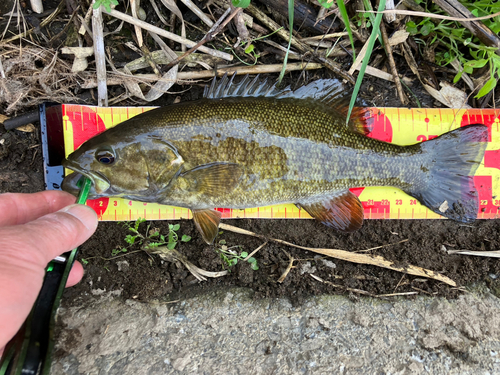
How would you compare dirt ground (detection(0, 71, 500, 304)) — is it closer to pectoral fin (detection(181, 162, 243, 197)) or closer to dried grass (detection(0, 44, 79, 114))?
dried grass (detection(0, 44, 79, 114))

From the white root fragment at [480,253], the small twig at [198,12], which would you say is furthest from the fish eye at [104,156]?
the white root fragment at [480,253]

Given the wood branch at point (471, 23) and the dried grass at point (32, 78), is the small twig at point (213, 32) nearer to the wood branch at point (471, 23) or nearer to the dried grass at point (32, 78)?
the dried grass at point (32, 78)

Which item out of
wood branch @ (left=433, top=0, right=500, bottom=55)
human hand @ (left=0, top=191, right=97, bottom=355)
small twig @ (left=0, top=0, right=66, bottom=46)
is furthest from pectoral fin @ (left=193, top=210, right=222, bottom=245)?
wood branch @ (left=433, top=0, right=500, bottom=55)

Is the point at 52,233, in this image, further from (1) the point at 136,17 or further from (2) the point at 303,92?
(2) the point at 303,92

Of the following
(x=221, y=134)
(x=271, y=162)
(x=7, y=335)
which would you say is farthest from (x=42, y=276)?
(x=271, y=162)

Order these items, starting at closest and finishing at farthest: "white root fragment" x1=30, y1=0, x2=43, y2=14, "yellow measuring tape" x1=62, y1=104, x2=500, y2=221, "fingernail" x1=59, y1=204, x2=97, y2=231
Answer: "fingernail" x1=59, y1=204, x2=97, y2=231 < "white root fragment" x1=30, y1=0, x2=43, y2=14 < "yellow measuring tape" x1=62, y1=104, x2=500, y2=221
